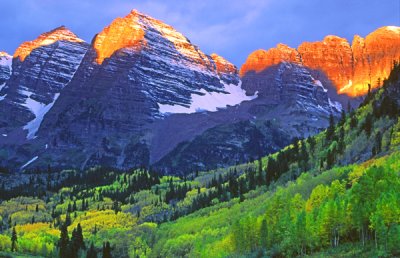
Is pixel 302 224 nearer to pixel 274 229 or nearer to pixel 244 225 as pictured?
pixel 274 229

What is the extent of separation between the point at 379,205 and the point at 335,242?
12.9 m

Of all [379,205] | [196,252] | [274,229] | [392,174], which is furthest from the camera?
[196,252]

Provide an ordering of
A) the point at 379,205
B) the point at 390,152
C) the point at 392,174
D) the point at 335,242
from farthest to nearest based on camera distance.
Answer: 1. the point at 390,152
2. the point at 392,174
3. the point at 335,242
4. the point at 379,205

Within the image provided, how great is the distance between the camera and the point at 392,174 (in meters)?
125

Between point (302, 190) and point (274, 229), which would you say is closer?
point (274, 229)

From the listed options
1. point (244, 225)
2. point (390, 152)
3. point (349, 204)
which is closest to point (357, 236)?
point (349, 204)

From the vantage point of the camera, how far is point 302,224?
398 feet

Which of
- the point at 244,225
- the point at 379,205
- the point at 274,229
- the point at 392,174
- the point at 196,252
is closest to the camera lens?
the point at 379,205

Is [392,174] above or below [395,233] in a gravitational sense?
above

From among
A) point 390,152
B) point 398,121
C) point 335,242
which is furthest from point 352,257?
point 398,121

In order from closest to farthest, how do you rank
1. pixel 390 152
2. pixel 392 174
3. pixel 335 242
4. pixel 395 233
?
pixel 395 233
pixel 335 242
pixel 392 174
pixel 390 152

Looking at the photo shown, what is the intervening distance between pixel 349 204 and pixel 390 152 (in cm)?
5913

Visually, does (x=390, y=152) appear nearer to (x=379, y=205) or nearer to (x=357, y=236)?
(x=357, y=236)

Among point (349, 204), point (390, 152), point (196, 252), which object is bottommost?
point (196, 252)
